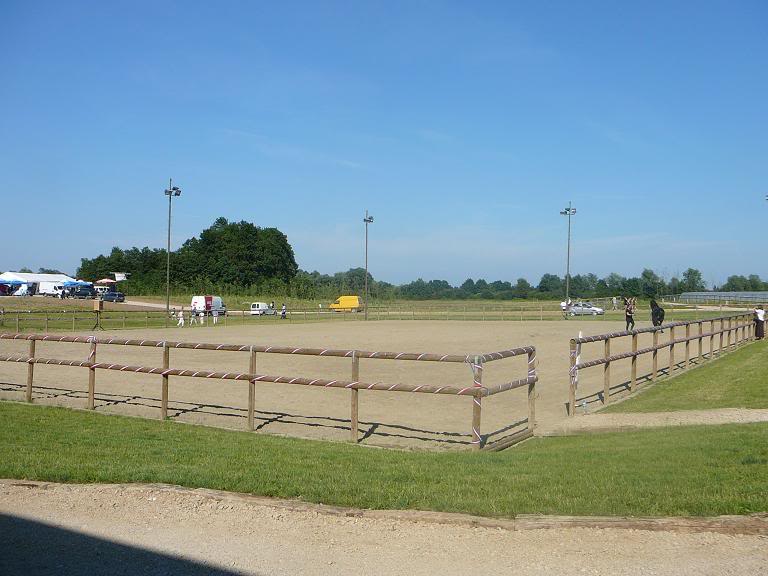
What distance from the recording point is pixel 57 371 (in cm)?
1792

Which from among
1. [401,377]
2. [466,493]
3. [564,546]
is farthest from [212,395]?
[564,546]

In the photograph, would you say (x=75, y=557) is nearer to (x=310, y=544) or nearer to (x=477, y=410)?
(x=310, y=544)

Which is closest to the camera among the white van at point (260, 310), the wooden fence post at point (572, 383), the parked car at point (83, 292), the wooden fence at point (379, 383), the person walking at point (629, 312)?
the wooden fence at point (379, 383)

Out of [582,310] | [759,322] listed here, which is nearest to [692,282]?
[582,310]

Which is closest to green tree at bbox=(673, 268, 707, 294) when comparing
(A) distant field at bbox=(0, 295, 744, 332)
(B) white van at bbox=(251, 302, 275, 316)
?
(A) distant field at bbox=(0, 295, 744, 332)

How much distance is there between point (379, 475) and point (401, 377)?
34.5ft

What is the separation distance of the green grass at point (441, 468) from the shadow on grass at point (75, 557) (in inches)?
56.3

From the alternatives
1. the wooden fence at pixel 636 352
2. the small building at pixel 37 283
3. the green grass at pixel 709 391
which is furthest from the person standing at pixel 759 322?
the small building at pixel 37 283

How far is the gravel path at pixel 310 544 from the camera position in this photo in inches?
181

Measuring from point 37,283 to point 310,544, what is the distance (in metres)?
95.2

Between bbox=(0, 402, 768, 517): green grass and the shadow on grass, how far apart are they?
1.43m

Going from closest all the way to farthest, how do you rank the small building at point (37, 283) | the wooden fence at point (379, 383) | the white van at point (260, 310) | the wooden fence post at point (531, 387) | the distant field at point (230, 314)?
the wooden fence at point (379, 383)
the wooden fence post at point (531, 387)
the distant field at point (230, 314)
the white van at point (260, 310)
the small building at point (37, 283)

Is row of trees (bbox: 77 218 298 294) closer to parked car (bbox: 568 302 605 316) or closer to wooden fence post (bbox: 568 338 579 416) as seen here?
parked car (bbox: 568 302 605 316)

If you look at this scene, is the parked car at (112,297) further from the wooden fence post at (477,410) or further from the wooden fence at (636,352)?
the wooden fence post at (477,410)
